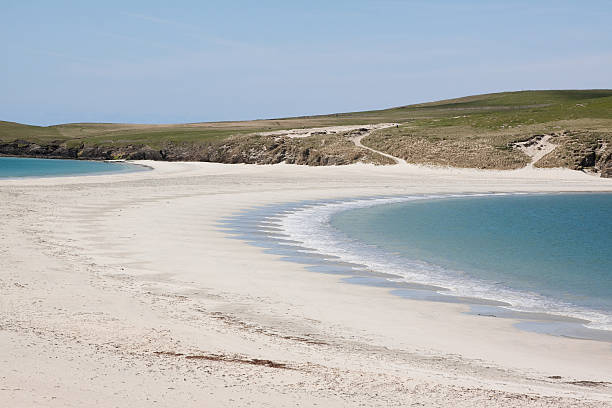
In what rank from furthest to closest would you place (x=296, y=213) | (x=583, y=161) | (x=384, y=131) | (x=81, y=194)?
(x=384, y=131) < (x=583, y=161) < (x=81, y=194) < (x=296, y=213)

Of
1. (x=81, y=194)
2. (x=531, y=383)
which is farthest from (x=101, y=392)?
(x=81, y=194)

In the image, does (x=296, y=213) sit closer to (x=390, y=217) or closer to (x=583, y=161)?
(x=390, y=217)

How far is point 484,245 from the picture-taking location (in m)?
24.0

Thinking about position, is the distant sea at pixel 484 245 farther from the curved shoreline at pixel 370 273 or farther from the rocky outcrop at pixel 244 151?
the rocky outcrop at pixel 244 151

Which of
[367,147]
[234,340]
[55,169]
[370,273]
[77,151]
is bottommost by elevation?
[370,273]

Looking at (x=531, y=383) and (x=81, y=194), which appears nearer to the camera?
(x=531, y=383)

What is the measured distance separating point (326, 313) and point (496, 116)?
83.8m

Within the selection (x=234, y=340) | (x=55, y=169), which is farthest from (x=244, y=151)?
(x=234, y=340)

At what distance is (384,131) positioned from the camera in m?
88.4

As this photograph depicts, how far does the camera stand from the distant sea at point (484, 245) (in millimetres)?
16078

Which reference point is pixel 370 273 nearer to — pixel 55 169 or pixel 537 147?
pixel 537 147

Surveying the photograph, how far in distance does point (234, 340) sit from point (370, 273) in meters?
7.97

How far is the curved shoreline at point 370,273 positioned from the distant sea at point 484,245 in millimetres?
94

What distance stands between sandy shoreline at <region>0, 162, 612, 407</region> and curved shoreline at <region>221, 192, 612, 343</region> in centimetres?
66
